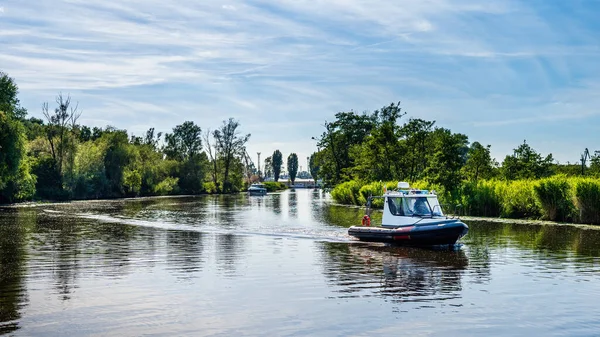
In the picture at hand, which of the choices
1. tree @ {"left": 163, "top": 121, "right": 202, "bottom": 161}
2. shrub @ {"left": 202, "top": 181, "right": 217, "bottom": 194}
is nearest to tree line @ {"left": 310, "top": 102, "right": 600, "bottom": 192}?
shrub @ {"left": 202, "top": 181, "right": 217, "bottom": 194}

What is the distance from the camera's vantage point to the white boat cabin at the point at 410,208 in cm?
2952

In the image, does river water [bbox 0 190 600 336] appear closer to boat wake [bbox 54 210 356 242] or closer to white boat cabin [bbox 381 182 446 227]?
boat wake [bbox 54 210 356 242]

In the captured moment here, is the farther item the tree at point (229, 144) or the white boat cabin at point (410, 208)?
the tree at point (229, 144)

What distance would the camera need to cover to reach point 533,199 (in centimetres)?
4278

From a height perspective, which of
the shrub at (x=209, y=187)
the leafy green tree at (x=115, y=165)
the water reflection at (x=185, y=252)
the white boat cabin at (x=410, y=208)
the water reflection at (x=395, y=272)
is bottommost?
the water reflection at (x=395, y=272)

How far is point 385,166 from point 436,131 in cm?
770

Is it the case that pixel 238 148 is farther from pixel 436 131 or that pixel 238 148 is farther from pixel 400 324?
pixel 400 324

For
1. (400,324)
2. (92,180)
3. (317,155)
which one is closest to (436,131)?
(317,155)

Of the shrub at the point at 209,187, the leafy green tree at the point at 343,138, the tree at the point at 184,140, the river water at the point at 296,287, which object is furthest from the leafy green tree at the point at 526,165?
the tree at the point at 184,140

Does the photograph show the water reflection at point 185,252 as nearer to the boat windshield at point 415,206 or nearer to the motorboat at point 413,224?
the motorboat at point 413,224

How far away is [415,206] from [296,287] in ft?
43.0

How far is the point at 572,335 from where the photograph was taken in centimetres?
1286

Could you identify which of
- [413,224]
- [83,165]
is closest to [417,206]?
[413,224]

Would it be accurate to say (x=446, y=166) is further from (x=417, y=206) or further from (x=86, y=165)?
(x=86, y=165)
